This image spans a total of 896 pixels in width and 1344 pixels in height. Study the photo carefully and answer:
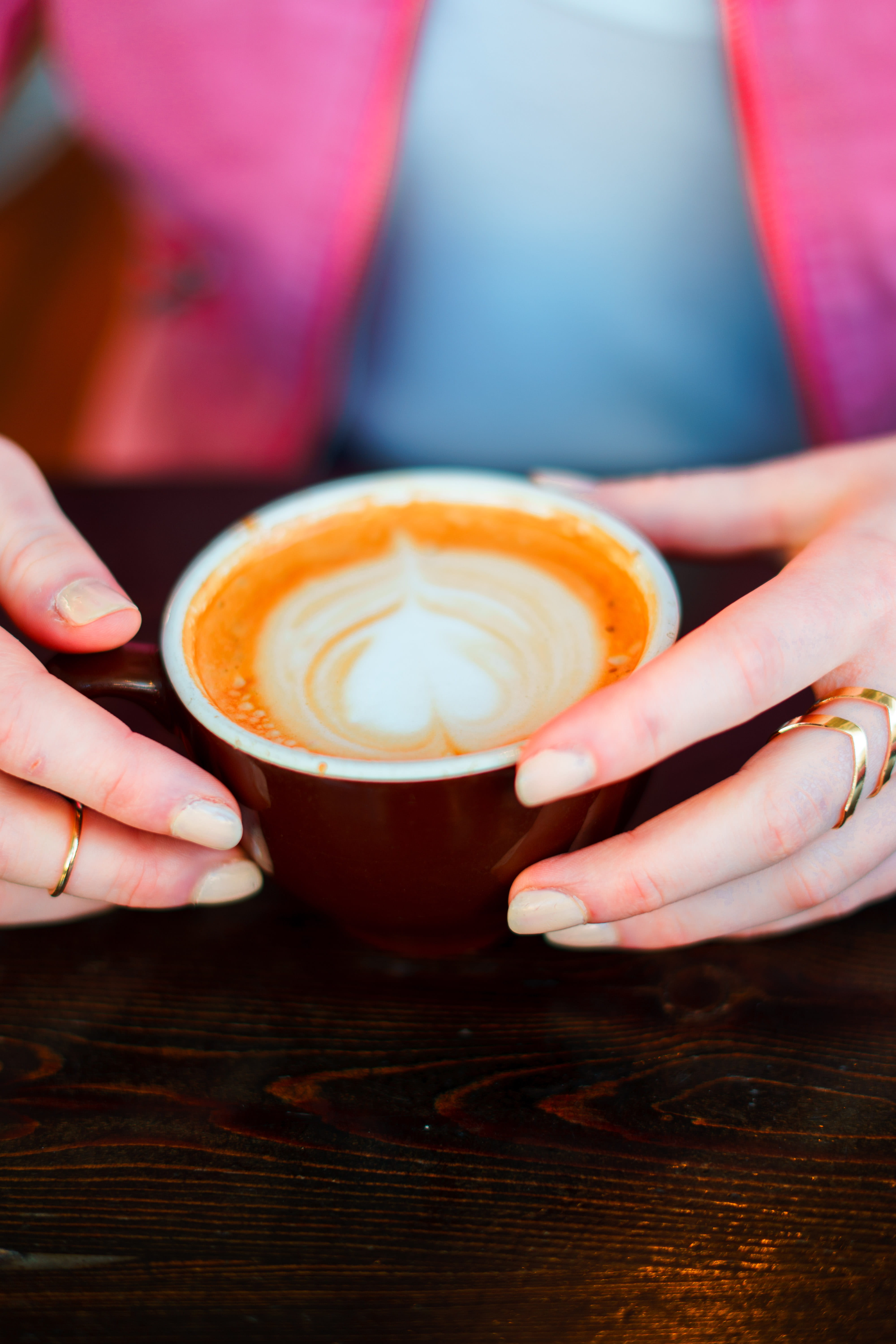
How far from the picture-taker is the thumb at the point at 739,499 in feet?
2.74

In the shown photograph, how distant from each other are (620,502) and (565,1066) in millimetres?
496

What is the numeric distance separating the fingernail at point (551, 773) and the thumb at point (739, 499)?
0.34m

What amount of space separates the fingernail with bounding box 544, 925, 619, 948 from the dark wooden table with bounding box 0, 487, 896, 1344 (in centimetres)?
2

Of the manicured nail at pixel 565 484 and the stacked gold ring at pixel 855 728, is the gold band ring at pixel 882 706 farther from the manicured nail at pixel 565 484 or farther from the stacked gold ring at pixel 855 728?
the manicured nail at pixel 565 484

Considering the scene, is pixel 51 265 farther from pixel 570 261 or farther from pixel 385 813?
pixel 385 813

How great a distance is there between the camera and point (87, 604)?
2.13 ft

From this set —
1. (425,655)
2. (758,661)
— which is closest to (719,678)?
(758,661)

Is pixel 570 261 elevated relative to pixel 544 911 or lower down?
elevated

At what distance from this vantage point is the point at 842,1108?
1.84 feet

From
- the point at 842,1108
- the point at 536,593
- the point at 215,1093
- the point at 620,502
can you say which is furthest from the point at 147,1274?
the point at 620,502

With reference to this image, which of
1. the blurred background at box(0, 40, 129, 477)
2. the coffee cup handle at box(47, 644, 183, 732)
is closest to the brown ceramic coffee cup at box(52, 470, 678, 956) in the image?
the coffee cup handle at box(47, 644, 183, 732)

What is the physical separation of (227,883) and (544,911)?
8.8 inches

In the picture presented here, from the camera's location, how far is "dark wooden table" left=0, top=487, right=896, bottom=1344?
19.0 inches

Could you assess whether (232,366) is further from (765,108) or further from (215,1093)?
(215,1093)
